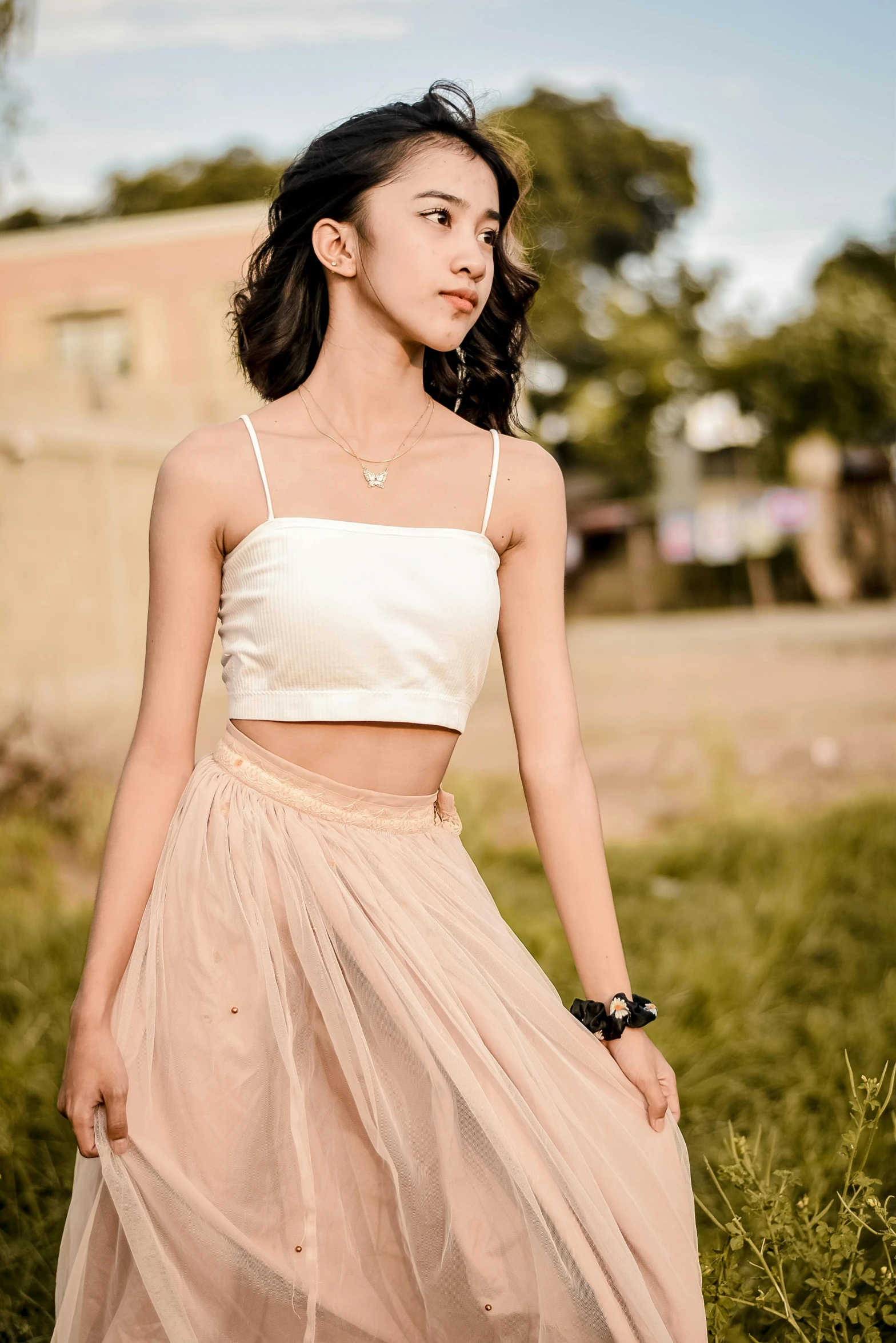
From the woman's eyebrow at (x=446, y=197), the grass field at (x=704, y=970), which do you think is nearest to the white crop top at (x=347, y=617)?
the woman's eyebrow at (x=446, y=197)

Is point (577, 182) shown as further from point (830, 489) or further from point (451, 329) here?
point (451, 329)

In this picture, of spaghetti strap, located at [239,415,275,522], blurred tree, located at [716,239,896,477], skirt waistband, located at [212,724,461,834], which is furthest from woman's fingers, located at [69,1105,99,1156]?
blurred tree, located at [716,239,896,477]

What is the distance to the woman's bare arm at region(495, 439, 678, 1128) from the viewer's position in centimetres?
181

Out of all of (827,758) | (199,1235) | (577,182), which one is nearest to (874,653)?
(827,758)

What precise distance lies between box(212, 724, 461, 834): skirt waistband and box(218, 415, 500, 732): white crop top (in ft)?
0.19

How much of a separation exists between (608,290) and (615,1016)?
29.2 meters

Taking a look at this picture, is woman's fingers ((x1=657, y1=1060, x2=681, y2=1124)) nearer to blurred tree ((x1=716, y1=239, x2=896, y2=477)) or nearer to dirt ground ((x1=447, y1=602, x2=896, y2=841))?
dirt ground ((x1=447, y1=602, x2=896, y2=841))

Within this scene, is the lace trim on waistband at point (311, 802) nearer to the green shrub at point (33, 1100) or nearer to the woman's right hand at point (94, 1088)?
the woman's right hand at point (94, 1088)

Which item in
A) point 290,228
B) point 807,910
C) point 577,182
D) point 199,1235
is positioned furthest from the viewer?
point 577,182

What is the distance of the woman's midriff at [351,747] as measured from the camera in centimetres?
182

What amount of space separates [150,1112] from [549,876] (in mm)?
604

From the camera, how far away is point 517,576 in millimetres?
1950

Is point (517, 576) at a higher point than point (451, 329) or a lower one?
lower

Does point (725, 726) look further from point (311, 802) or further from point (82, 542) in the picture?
point (311, 802)
